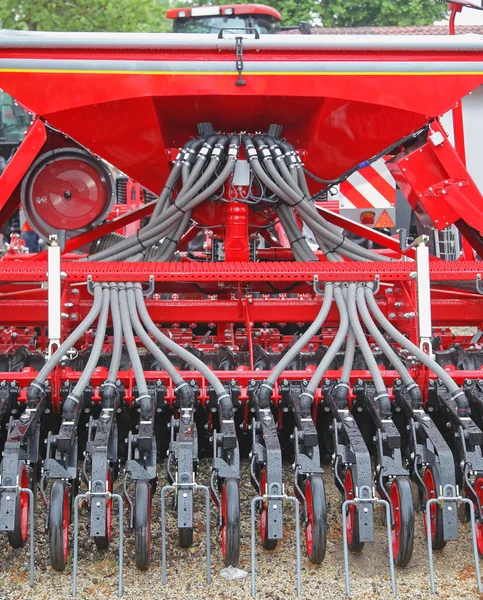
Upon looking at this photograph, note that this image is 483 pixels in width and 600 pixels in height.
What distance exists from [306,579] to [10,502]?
3.15 feet

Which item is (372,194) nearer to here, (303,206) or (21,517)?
(303,206)

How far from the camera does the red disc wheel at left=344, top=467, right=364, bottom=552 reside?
7.63ft

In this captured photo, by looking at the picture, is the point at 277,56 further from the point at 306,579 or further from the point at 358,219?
the point at 358,219

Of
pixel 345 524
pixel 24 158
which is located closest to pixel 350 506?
pixel 345 524

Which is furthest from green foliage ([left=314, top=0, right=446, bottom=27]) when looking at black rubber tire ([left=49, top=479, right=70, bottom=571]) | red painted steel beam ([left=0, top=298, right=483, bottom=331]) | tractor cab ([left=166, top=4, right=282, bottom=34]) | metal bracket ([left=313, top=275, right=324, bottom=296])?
black rubber tire ([left=49, top=479, right=70, bottom=571])

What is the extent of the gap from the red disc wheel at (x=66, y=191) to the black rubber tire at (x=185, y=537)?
1.88 m

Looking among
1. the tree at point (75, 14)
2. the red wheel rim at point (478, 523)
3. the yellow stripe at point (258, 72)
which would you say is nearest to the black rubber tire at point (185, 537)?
the red wheel rim at point (478, 523)

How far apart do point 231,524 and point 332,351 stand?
74 centimetres

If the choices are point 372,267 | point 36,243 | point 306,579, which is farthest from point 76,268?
point 36,243

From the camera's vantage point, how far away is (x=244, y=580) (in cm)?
233

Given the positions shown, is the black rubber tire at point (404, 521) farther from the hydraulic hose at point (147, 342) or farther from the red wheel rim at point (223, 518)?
the hydraulic hose at point (147, 342)

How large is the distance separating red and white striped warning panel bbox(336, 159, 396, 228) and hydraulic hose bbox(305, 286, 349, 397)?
11.1 ft

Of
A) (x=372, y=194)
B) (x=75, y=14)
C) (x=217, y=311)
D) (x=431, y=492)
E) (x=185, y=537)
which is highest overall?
(x=75, y=14)

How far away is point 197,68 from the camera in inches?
124
